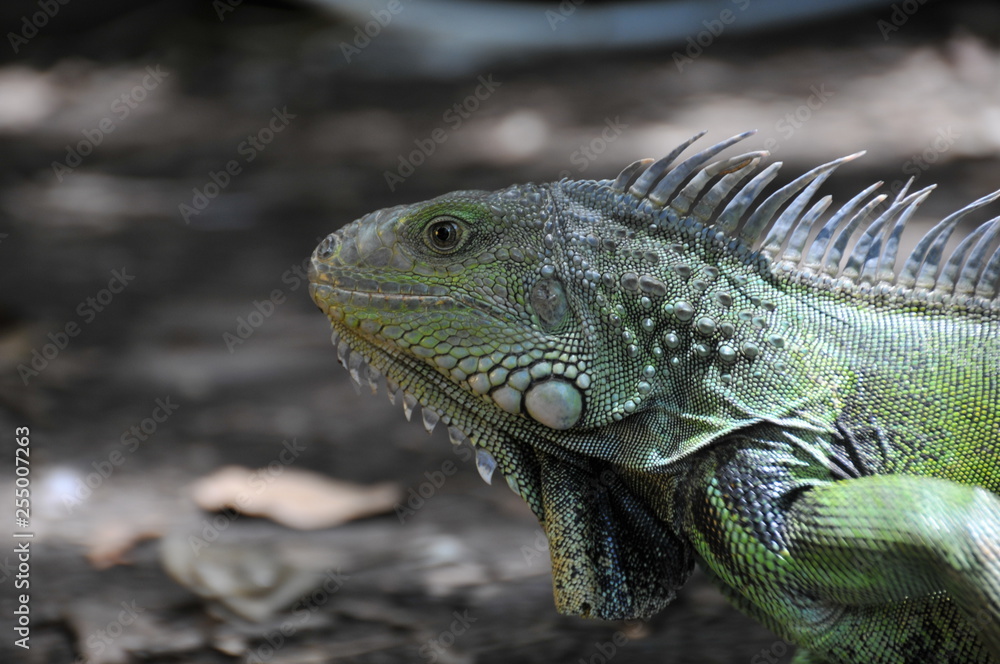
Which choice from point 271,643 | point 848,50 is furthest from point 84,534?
point 848,50

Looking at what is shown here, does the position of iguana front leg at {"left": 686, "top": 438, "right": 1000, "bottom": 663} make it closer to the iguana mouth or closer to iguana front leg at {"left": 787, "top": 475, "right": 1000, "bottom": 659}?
iguana front leg at {"left": 787, "top": 475, "right": 1000, "bottom": 659}

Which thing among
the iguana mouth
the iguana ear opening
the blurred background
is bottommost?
the blurred background

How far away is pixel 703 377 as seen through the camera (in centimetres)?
237

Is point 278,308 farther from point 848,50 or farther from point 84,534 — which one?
point 848,50

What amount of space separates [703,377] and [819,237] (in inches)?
26.0

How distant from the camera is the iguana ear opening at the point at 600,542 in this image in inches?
99.7

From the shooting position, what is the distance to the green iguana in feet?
7.30

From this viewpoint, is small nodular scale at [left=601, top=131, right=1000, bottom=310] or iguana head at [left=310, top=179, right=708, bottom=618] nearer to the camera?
iguana head at [left=310, top=179, right=708, bottom=618]

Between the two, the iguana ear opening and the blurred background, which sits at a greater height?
the iguana ear opening

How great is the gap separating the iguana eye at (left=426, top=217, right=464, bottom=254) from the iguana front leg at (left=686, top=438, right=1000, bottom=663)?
3.31 feet

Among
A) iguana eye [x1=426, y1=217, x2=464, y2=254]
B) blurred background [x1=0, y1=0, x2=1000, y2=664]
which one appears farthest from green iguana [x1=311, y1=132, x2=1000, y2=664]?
blurred background [x1=0, y1=0, x2=1000, y2=664]

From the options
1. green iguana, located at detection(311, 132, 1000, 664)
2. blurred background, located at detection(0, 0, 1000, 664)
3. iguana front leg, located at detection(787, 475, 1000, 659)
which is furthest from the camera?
blurred background, located at detection(0, 0, 1000, 664)

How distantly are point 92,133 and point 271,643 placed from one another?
6188 millimetres

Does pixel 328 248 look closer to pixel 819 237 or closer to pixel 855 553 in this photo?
pixel 819 237
